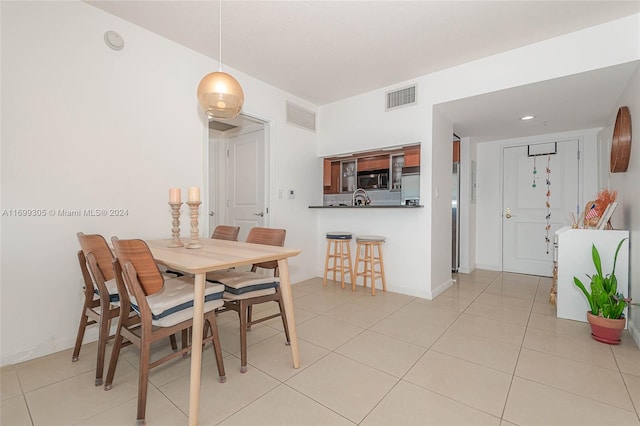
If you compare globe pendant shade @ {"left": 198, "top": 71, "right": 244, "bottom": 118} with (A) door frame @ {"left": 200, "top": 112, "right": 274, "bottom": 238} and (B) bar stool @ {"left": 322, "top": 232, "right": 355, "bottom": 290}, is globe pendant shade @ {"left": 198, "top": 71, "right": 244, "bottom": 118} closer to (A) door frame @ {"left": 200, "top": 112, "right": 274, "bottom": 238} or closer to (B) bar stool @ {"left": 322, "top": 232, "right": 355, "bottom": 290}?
(A) door frame @ {"left": 200, "top": 112, "right": 274, "bottom": 238}

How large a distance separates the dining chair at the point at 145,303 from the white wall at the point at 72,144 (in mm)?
987

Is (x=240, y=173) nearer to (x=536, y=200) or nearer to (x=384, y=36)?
(x=384, y=36)

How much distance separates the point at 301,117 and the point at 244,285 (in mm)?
A: 2885

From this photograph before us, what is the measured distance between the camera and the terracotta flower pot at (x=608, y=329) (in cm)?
225

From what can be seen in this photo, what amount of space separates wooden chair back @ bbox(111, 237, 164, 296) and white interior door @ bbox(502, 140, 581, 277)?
526 centimetres

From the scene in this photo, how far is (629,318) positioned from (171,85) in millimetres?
4621

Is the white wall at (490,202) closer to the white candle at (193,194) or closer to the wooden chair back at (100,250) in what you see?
the white candle at (193,194)

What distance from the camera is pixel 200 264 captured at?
1.49m

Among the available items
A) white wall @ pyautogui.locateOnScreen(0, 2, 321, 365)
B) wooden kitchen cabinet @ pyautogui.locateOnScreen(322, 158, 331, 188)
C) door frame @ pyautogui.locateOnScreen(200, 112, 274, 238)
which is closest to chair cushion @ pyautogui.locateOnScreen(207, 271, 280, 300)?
white wall @ pyautogui.locateOnScreen(0, 2, 321, 365)

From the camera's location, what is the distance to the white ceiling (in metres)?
2.29

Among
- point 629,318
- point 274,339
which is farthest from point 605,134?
point 274,339

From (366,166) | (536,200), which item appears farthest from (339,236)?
(536,200)

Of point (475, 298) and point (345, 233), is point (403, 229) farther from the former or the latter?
point (475, 298)

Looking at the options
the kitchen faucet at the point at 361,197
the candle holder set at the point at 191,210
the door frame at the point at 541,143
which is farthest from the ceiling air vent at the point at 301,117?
the door frame at the point at 541,143
